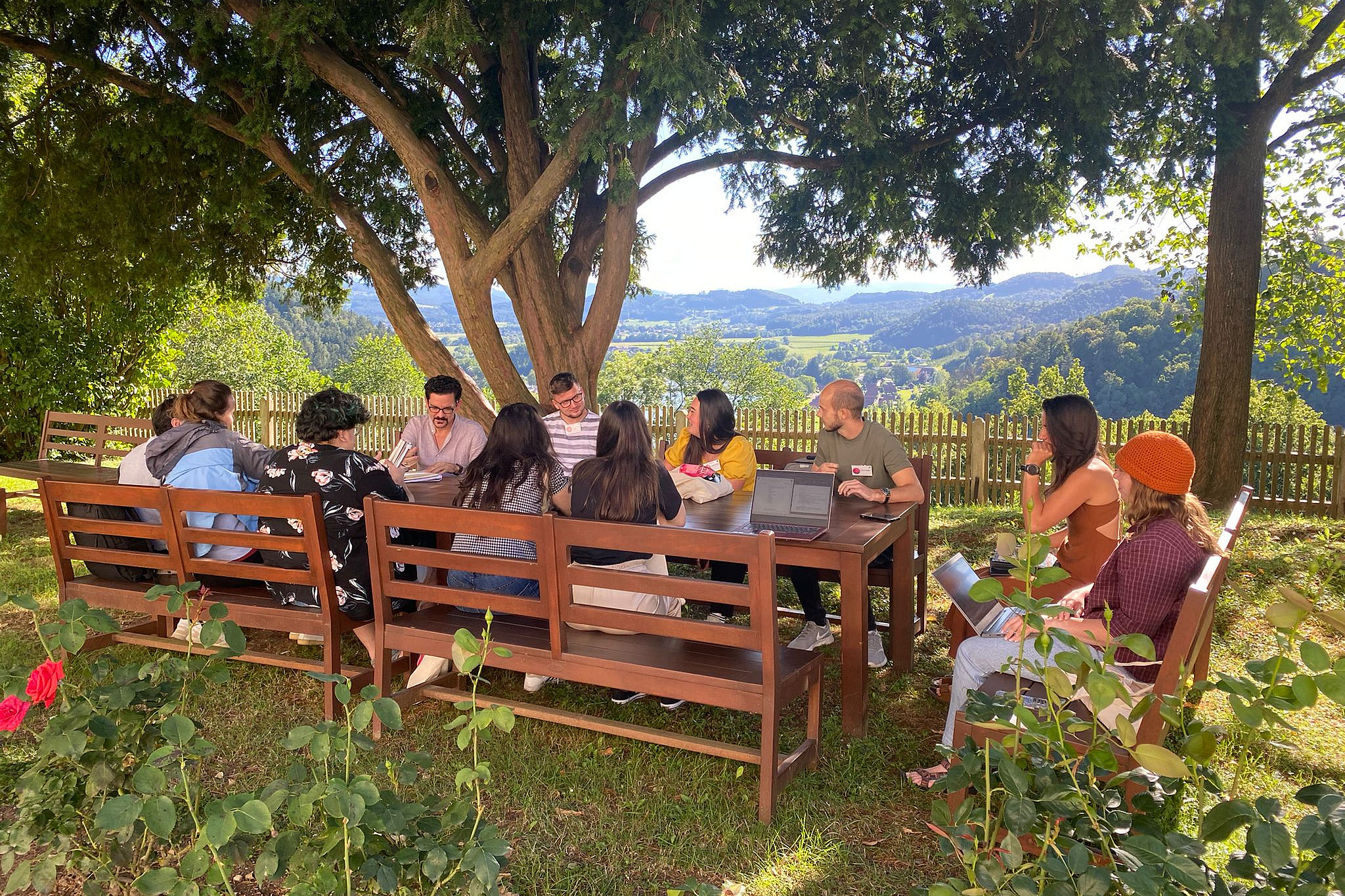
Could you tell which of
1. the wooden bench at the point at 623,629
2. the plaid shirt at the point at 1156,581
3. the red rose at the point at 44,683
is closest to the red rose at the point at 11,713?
the red rose at the point at 44,683

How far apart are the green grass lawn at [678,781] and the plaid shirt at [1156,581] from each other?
96 cm

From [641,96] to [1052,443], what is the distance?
3761 millimetres

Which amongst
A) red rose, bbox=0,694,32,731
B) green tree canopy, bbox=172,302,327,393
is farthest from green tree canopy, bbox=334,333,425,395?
red rose, bbox=0,694,32,731

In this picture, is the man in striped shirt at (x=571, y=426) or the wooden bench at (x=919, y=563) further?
the man in striped shirt at (x=571, y=426)

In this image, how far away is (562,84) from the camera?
6246mm

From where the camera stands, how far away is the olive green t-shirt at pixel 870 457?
192 inches

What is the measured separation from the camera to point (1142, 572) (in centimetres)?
278

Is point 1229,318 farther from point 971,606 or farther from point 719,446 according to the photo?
point 971,606

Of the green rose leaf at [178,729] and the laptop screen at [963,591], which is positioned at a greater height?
the green rose leaf at [178,729]

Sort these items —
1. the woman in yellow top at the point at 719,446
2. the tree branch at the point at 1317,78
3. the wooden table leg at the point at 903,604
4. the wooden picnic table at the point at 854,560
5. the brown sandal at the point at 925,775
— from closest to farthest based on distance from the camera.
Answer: the brown sandal at the point at 925,775 < the wooden picnic table at the point at 854,560 < the wooden table leg at the point at 903,604 < the woman in yellow top at the point at 719,446 < the tree branch at the point at 1317,78

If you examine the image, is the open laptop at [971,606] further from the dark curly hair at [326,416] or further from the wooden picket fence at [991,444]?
the wooden picket fence at [991,444]

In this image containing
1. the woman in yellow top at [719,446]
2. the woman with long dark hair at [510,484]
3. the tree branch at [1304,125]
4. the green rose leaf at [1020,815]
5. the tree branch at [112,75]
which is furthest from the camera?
the tree branch at [1304,125]

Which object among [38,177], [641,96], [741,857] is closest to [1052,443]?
[741,857]

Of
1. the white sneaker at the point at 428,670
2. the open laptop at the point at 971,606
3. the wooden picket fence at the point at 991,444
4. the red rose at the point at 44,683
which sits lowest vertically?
the wooden picket fence at the point at 991,444
